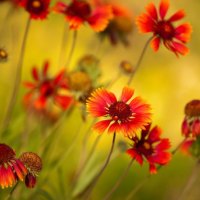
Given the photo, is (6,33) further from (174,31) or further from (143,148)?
(143,148)

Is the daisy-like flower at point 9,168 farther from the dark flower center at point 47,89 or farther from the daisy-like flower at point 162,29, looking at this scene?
the dark flower center at point 47,89

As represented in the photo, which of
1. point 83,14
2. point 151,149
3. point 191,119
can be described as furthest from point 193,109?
point 83,14

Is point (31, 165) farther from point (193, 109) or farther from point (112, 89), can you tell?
point (112, 89)

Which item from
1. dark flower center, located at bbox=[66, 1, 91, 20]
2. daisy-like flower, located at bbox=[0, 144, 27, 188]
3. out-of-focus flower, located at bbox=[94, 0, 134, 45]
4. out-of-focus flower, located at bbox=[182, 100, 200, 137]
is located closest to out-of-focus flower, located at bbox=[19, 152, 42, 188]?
daisy-like flower, located at bbox=[0, 144, 27, 188]

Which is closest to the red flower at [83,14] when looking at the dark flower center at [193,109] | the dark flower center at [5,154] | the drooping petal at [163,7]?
the drooping petal at [163,7]

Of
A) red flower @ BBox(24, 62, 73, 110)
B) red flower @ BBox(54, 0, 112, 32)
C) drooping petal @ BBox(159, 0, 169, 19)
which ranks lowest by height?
red flower @ BBox(24, 62, 73, 110)

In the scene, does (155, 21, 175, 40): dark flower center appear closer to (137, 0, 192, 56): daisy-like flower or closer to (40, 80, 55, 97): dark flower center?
(137, 0, 192, 56): daisy-like flower
